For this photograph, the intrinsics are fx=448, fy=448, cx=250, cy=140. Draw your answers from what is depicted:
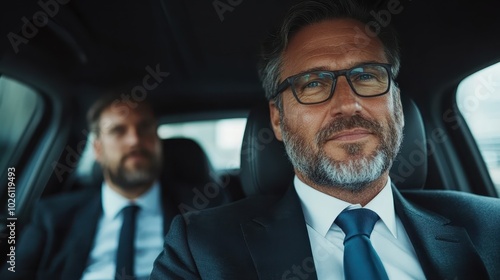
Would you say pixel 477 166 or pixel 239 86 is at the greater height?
pixel 239 86

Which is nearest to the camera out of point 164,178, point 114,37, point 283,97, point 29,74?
point 283,97

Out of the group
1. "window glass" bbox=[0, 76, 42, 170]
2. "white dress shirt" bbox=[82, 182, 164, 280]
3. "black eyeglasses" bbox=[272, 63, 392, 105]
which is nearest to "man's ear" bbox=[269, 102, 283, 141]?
"black eyeglasses" bbox=[272, 63, 392, 105]

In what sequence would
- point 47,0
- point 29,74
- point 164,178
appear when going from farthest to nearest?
point 164,178 < point 29,74 < point 47,0

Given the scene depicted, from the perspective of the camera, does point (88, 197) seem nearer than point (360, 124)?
No

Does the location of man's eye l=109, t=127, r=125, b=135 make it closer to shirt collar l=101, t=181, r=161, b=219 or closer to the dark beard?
the dark beard

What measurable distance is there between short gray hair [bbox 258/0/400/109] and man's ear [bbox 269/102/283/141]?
0.03 m

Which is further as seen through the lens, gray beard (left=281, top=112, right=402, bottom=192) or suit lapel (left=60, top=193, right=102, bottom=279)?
suit lapel (left=60, top=193, right=102, bottom=279)

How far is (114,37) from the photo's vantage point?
1938mm

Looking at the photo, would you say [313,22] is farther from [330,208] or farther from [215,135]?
[215,135]

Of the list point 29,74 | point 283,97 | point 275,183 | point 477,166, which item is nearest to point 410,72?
point 477,166

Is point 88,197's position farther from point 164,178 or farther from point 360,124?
point 360,124

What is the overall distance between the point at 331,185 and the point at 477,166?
72cm

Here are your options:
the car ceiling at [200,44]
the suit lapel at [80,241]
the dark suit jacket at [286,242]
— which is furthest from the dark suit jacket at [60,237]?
the car ceiling at [200,44]

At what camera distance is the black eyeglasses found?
4.23 feet
